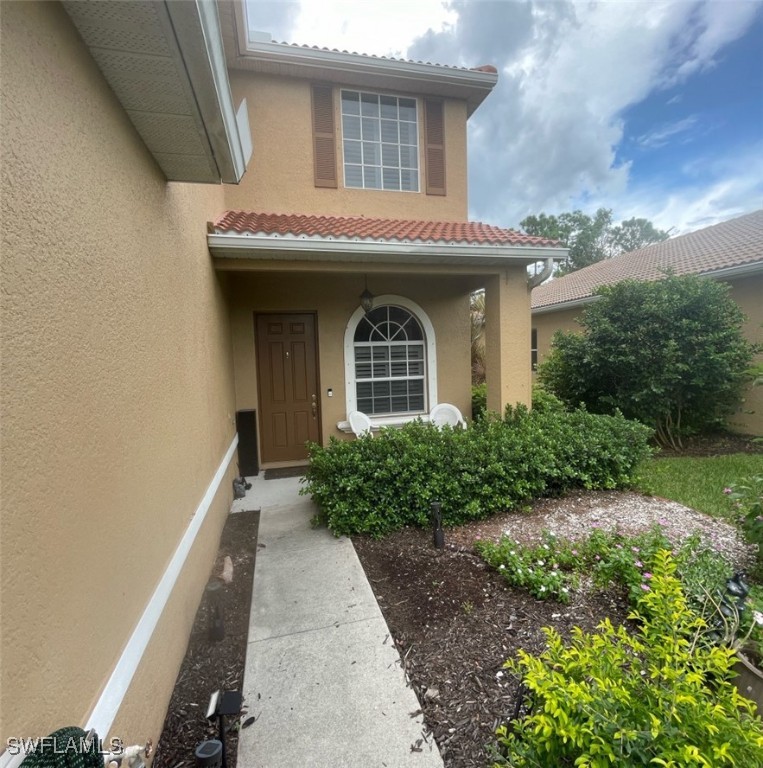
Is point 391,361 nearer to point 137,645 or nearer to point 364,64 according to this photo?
point 364,64

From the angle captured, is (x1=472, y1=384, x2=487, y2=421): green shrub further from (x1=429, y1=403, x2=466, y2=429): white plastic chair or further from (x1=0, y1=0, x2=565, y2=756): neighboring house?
(x1=0, y1=0, x2=565, y2=756): neighboring house

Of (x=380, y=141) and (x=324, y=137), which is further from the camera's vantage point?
(x=380, y=141)

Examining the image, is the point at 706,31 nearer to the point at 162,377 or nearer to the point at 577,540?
the point at 577,540

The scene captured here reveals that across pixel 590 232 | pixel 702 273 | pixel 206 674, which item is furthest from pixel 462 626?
pixel 590 232

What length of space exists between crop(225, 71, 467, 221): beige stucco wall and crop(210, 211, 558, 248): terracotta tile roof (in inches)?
13.3

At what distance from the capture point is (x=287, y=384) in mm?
6996

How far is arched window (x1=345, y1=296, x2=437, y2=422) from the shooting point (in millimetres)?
7250

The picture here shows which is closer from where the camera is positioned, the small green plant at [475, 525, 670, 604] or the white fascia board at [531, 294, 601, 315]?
the small green plant at [475, 525, 670, 604]

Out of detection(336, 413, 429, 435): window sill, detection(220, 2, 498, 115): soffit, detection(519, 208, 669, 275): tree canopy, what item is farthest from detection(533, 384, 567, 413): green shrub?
detection(519, 208, 669, 275): tree canopy

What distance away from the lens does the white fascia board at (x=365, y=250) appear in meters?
5.01

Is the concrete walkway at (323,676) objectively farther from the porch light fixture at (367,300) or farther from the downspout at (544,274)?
the downspout at (544,274)

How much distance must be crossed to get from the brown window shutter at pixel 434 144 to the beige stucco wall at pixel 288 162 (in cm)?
12

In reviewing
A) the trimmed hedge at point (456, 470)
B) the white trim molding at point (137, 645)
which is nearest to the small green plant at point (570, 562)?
the trimmed hedge at point (456, 470)

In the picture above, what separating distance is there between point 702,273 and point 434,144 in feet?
23.3
